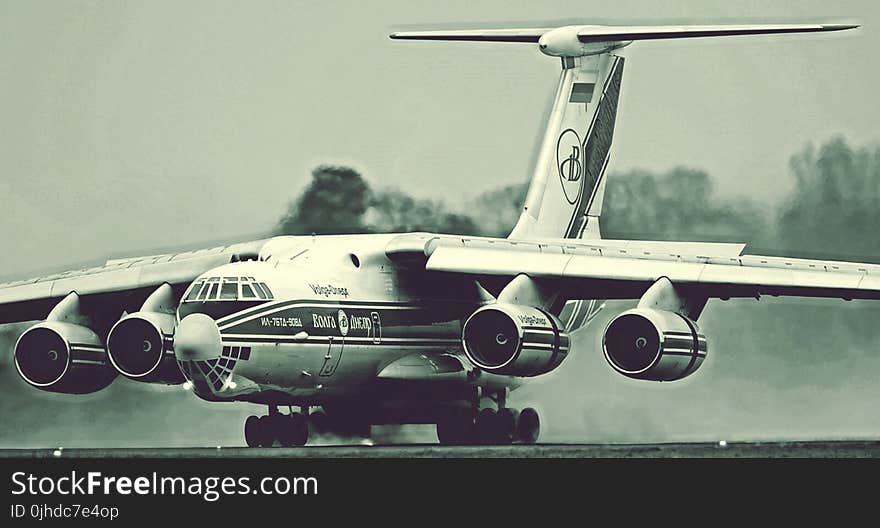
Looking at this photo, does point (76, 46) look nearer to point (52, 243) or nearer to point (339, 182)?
A: point (52, 243)

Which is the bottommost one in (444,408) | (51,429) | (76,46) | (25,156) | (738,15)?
(51,429)

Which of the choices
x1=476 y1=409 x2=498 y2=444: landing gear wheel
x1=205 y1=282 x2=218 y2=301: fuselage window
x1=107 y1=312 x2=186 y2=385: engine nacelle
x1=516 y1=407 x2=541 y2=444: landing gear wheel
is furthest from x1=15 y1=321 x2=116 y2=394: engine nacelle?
x1=516 y1=407 x2=541 y2=444: landing gear wheel

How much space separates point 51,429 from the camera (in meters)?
24.6

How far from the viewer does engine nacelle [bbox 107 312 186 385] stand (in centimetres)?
2200

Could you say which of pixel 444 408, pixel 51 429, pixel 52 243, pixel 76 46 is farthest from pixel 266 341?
pixel 76 46

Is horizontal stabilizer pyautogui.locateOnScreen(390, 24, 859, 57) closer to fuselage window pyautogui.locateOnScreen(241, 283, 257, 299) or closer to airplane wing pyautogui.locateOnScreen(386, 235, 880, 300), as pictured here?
airplane wing pyautogui.locateOnScreen(386, 235, 880, 300)

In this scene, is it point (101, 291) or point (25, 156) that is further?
point (25, 156)

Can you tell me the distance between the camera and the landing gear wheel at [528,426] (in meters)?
24.0

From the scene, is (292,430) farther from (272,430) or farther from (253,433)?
(253,433)

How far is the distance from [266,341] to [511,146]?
8601 millimetres

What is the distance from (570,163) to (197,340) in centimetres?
763

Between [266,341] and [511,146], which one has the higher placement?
[511,146]
